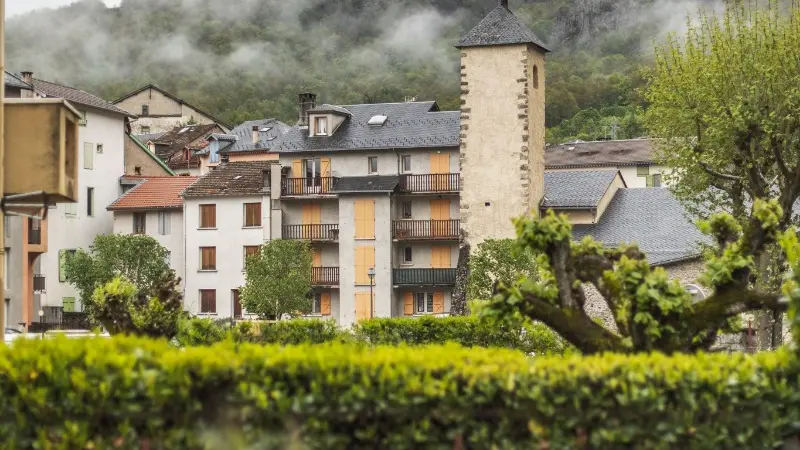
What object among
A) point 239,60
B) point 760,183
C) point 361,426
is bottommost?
point 361,426

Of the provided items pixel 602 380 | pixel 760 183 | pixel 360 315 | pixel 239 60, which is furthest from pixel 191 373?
pixel 239 60

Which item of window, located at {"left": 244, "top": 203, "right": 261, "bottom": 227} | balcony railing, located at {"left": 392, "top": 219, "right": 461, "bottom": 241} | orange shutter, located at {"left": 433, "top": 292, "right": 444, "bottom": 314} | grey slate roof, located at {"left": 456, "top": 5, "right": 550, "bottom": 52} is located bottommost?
orange shutter, located at {"left": 433, "top": 292, "right": 444, "bottom": 314}

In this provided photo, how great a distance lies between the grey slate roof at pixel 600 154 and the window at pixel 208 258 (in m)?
35.1

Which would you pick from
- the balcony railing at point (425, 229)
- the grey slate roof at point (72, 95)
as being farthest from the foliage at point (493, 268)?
the grey slate roof at point (72, 95)

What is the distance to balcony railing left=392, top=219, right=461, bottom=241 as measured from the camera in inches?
2817

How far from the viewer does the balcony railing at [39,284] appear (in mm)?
75250

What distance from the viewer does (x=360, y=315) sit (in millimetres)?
70938

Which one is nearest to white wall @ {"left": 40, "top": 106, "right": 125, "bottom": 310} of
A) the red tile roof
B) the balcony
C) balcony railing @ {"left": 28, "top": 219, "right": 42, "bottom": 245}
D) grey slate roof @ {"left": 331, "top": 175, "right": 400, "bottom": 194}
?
balcony railing @ {"left": 28, "top": 219, "right": 42, "bottom": 245}

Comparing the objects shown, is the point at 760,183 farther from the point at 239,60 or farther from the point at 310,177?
the point at 239,60

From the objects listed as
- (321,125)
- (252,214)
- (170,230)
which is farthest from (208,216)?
(321,125)

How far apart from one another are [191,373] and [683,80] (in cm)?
3452

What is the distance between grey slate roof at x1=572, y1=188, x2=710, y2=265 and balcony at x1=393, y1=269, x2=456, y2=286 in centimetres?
833

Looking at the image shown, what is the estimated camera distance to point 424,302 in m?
71.3

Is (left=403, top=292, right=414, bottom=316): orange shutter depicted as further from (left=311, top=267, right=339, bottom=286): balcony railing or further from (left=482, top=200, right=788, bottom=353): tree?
(left=482, top=200, right=788, bottom=353): tree
